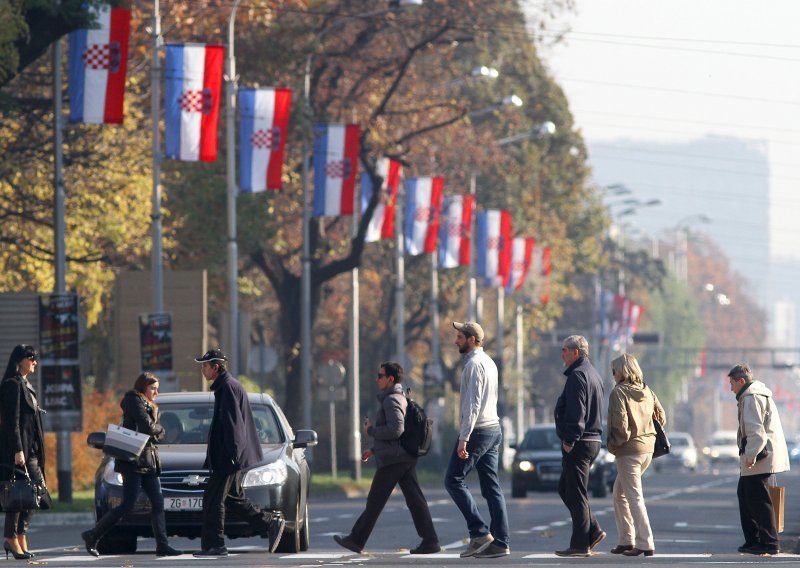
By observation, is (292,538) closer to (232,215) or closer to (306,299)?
(232,215)

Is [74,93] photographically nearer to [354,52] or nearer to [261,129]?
[261,129]

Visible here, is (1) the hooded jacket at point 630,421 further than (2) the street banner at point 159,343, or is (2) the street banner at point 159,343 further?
(2) the street banner at point 159,343

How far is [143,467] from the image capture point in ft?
62.3

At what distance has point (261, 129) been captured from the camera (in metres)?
39.0

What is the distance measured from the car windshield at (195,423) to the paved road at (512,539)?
1.07 m

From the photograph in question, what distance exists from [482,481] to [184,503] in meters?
2.91

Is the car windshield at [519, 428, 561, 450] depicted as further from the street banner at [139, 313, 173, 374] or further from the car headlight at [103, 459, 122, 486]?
the car headlight at [103, 459, 122, 486]

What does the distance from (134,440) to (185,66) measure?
17.1m

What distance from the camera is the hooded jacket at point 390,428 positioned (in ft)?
60.9

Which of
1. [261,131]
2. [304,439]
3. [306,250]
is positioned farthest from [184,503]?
[306,250]

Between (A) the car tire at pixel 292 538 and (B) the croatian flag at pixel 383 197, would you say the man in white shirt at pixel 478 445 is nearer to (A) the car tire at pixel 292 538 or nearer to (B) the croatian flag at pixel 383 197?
(A) the car tire at pixel 292 538

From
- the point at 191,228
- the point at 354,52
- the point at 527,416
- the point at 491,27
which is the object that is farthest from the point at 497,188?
the point at 527,416

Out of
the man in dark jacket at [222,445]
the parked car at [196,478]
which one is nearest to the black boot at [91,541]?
the parked car at [196,478]

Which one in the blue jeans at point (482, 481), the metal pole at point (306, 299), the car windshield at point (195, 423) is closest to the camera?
the blue jeans at point (482, 481)
